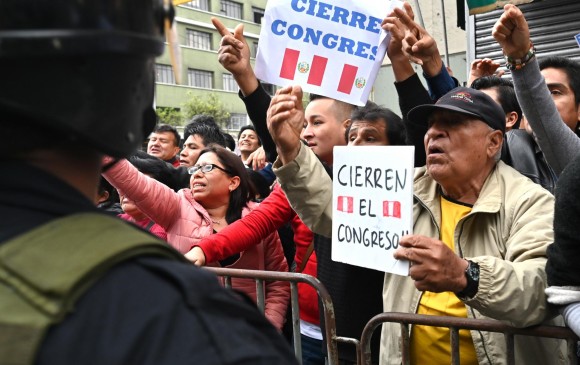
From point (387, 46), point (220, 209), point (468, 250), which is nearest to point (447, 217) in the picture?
point (468, 250)

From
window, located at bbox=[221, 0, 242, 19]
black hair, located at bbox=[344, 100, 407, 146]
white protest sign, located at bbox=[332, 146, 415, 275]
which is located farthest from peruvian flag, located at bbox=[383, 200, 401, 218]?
window, located at bbox=[221, 0, 242, 19]

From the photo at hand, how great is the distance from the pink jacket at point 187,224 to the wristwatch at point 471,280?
1512 mm

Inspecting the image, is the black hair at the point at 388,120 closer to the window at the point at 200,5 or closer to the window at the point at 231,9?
the window at the point at 200,5

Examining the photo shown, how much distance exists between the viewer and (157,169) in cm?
482

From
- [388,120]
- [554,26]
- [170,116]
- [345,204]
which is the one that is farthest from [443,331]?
[170,116]

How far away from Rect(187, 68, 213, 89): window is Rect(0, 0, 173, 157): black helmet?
49.4m

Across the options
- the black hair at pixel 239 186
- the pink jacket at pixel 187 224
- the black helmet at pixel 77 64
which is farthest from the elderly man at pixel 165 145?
the black helmet at pixel 77 64

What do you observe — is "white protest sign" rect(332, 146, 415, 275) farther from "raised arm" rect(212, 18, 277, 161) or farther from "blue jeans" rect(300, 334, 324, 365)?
"blue jeans" rect(300, 334, 324, 365)

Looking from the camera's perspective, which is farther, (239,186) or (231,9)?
(231,9)

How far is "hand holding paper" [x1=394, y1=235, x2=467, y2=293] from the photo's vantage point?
216 cm

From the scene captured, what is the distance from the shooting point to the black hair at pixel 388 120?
3291 mm

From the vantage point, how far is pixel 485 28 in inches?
322

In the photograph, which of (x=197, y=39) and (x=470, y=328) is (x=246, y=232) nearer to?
(x=470, y=328)

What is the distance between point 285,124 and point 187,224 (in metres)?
1.27
